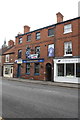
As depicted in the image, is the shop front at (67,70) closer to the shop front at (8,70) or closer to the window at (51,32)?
the window at (51,32)

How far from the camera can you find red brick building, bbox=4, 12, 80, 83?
711 inches

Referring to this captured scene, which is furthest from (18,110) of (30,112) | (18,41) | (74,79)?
(18,41)

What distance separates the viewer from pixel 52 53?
20.4m

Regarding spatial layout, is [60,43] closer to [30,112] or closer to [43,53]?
[43,53]

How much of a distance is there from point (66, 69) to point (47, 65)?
3840 mm

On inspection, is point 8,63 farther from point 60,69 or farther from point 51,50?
point 60,69

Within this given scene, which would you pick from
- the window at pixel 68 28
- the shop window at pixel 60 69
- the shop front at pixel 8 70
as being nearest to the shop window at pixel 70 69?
the shop window at pixel 60 69

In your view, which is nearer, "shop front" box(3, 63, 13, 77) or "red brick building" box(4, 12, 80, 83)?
"red brick building" box(4, 12, 80, 83)

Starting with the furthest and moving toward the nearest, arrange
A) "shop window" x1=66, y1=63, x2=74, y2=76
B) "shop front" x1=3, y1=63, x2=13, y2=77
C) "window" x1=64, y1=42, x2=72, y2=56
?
"shop front" x1=3, y1=63, x2=13, y2=77
"window" x1=64, y1=42, x2=72, y2=56
"shop window" x1=66, y1=63, x2=74, y2=76

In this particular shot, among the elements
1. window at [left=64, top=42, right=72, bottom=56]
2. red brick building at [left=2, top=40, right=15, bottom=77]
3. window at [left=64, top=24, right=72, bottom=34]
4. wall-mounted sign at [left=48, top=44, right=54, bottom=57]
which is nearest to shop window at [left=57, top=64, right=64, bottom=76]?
window at [left=64, top=42, right=72, bottom=56]

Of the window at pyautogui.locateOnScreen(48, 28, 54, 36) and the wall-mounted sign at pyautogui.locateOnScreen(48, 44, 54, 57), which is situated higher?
the window at pyautogui.locateOnScreen(48, 28, 54, 36)

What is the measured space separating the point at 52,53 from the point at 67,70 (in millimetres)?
4030

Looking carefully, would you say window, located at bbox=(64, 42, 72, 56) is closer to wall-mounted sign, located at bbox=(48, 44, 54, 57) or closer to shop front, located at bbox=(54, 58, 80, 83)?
shop front, located at bbox=(54, 58, 80, 83)

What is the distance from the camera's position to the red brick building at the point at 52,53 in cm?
1805
